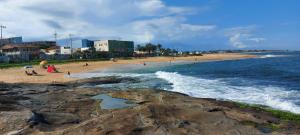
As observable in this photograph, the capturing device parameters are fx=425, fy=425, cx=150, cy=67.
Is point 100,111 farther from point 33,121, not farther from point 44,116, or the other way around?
point 33,121

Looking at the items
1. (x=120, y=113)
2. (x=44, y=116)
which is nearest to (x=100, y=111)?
(x=44, y=116)

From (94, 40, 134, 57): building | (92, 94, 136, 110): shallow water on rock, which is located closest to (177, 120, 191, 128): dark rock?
(92, 94, 136, 110): shallow water on rock

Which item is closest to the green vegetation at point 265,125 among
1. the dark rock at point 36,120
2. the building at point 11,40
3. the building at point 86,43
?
the dark rock at point 36,120

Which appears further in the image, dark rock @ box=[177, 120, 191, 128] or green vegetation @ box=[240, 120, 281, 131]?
green vegetation @ box=[240, 120, 281, 131]

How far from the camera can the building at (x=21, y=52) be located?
116438 mm

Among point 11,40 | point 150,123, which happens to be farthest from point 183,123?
point 11,40

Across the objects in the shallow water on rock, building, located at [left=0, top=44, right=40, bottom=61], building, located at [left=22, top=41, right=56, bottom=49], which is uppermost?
building, located at [left=22, top=41, right=56, bottom=49]

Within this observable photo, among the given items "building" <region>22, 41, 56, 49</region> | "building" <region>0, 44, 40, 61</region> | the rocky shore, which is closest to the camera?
the rocky shore

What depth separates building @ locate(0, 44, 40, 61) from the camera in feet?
382

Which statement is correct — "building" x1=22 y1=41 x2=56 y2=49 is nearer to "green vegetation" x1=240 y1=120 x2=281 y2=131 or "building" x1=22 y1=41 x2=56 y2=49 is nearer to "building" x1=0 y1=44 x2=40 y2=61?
"building" x1=0 y1=44 x2=40 y2=61

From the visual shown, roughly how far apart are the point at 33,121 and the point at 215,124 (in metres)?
6.25

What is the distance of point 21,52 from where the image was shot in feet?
399

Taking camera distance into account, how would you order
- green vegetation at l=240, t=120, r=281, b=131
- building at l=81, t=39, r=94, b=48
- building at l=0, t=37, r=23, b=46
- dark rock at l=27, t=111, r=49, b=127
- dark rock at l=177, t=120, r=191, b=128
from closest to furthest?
dark rock at l=177, t=120, r=191, b=128 → dark rock at l=27, t=111, r=49, b=127 → green vegetation at l=240, t=120, r=281, b=131 → building at l=0, t=37, r=23, b=46 → building at l=81, t=39, r=94, b=48

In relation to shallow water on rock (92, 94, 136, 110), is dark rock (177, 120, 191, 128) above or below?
above
